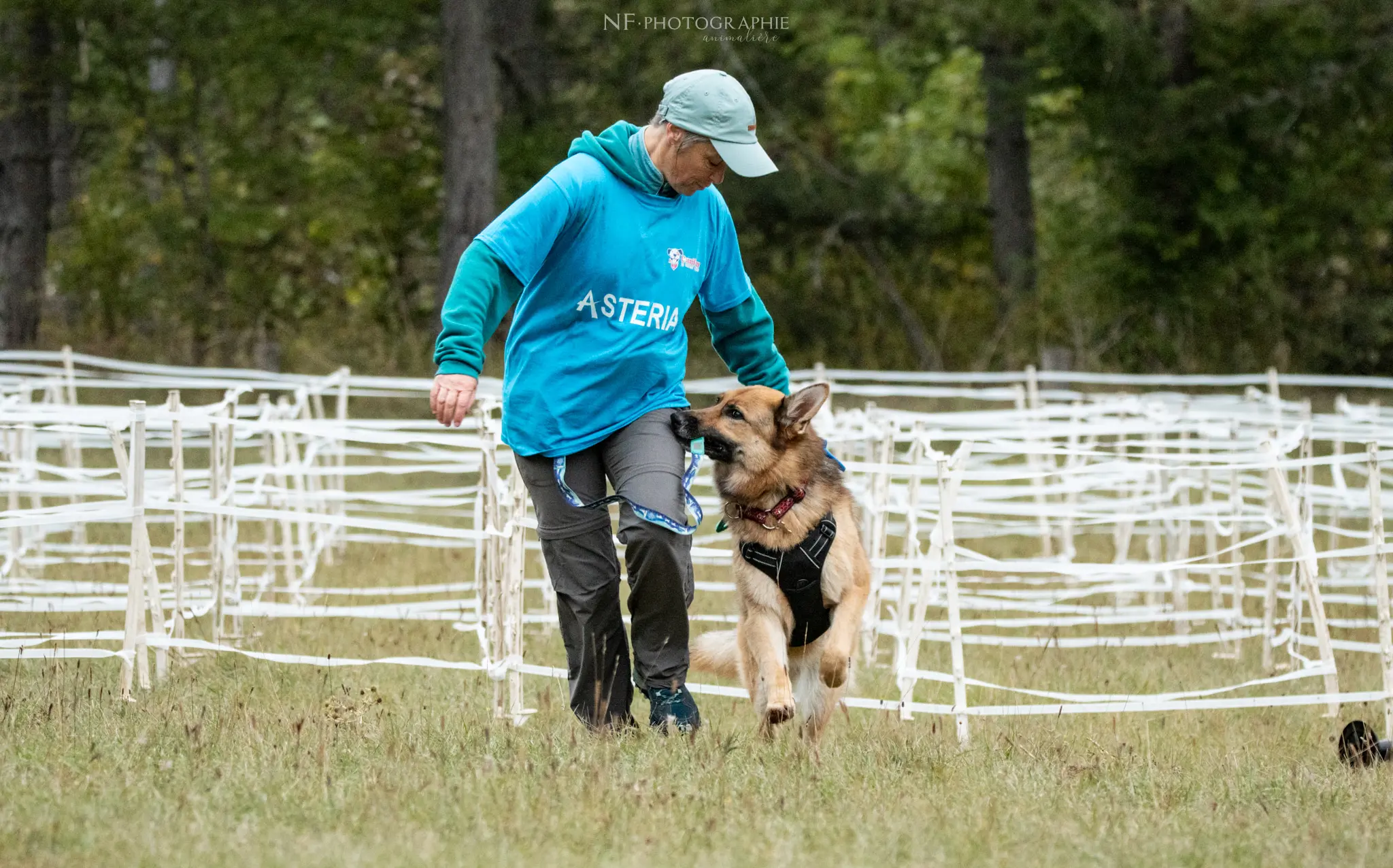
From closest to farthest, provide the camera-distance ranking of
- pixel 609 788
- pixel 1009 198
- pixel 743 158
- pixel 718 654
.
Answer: pixel 609 788 < pixel 743 158 < pixel 718 654 < pixel 1009 198

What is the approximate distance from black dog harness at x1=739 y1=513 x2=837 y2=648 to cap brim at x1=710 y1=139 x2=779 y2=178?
1.27 metres

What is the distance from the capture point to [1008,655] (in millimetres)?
7988

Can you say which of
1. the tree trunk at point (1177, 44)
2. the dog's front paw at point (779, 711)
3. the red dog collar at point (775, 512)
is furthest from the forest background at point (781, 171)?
the dog's front paw at point (779, 711)

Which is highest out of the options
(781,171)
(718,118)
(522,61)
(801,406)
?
(522,61)

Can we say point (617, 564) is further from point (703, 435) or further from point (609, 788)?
point (609, 788)

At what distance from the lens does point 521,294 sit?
5.01 metres

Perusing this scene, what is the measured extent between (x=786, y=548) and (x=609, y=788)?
4.20 ft

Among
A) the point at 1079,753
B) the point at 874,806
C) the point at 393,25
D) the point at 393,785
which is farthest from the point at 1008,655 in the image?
the point at 393,25

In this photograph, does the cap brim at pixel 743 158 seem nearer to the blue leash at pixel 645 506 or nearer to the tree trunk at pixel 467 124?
the blue leash at pixel 645 506

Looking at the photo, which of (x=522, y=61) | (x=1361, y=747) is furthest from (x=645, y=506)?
(x=522, y=61)

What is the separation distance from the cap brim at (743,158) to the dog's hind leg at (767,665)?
1.50 m

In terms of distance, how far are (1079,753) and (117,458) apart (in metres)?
3.77

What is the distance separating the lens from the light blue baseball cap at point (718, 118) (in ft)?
15.6

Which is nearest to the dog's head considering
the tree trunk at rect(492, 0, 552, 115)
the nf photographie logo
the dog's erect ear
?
the dog's erect ear
